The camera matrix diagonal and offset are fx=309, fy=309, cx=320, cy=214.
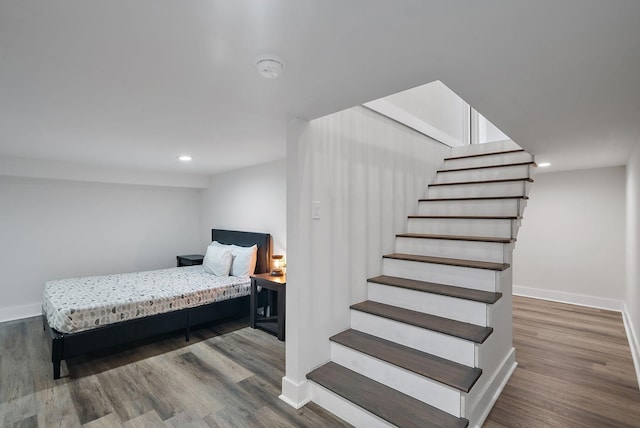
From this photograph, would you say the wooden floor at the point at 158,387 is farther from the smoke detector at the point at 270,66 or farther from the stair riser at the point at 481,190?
the stair riser at the point at 481,190

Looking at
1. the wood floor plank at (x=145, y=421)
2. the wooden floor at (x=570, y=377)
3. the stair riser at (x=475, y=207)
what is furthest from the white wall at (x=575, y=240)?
the wood floor plank at (x=145, y=421)

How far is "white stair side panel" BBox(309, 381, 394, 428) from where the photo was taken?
72.7 inches

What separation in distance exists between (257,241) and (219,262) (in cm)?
56

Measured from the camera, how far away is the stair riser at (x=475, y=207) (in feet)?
9.66

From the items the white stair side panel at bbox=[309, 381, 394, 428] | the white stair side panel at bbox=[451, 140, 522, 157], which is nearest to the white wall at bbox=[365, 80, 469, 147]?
the white stair side panel at bbox=[451, 140, 522, 157]

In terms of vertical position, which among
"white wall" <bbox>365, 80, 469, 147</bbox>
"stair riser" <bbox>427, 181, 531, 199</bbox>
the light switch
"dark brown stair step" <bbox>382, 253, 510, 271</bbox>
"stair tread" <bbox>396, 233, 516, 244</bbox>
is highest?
"white wall" <bbox>365, 80, 469, 147</bbox>

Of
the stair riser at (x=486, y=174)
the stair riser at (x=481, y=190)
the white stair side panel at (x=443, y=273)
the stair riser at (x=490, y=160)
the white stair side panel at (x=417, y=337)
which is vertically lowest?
the white stair side panel at (x=417, y=337)

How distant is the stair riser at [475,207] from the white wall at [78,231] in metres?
4.25

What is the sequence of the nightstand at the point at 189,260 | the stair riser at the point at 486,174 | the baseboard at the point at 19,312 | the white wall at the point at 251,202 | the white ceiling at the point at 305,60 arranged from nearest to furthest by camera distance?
the white ceiling at the point at 305,60 → the stair riser at the point at 486,174 → the baseboard at the point at 19,312 → the white wall at the point at 251,202 → the nightstand at the point at 189,260

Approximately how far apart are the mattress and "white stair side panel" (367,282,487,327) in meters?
1.87

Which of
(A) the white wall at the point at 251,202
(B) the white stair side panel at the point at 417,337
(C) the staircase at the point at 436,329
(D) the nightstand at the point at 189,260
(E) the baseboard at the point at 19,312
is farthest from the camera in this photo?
(D) the nightstand at the point at 189,260

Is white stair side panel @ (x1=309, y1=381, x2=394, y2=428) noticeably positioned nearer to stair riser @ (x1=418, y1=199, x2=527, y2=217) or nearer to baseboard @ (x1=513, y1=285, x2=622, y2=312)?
stair riser @ (x1=418, y1=199, x2=527, y2=217)

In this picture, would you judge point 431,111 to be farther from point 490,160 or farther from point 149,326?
point 149,326

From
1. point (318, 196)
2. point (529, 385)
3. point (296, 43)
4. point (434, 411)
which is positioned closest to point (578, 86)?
point (296, 43)
